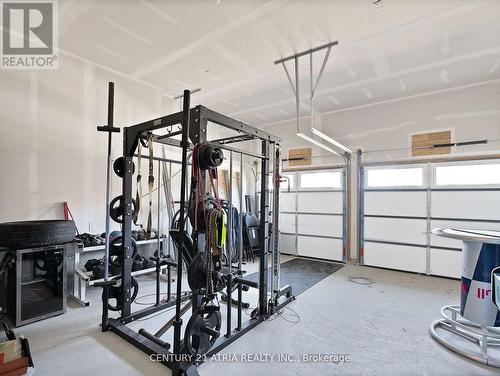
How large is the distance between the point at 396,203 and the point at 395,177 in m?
0.55

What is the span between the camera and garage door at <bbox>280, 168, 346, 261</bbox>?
5.94 metres

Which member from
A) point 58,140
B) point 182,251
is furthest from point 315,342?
point 58,140

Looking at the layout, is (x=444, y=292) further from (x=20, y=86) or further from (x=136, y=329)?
(x=20, y=86)

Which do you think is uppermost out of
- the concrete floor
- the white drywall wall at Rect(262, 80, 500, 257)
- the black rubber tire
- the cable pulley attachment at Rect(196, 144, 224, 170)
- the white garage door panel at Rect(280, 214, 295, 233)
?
the white drywall wall at Rect(262, 80, 500, 257)

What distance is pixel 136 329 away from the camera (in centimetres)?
269

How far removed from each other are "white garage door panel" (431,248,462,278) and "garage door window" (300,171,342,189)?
229 cm

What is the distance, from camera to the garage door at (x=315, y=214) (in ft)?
19.5

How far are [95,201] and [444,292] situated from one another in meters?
5.80

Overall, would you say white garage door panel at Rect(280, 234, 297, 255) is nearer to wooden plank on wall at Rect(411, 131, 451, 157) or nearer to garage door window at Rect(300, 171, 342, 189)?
garage door window at Rect(300, 171, 342, 189)

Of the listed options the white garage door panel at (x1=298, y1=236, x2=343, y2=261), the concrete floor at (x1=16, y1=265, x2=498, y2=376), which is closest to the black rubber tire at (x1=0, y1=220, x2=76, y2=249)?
the concrete floor at (x1=16, y1=265, x2=498, y2=376)

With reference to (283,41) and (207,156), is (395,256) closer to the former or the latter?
(283,41)

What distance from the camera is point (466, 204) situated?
452cm

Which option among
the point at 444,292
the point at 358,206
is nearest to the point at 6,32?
the point at 358,206

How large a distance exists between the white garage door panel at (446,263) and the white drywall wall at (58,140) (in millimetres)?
6063
